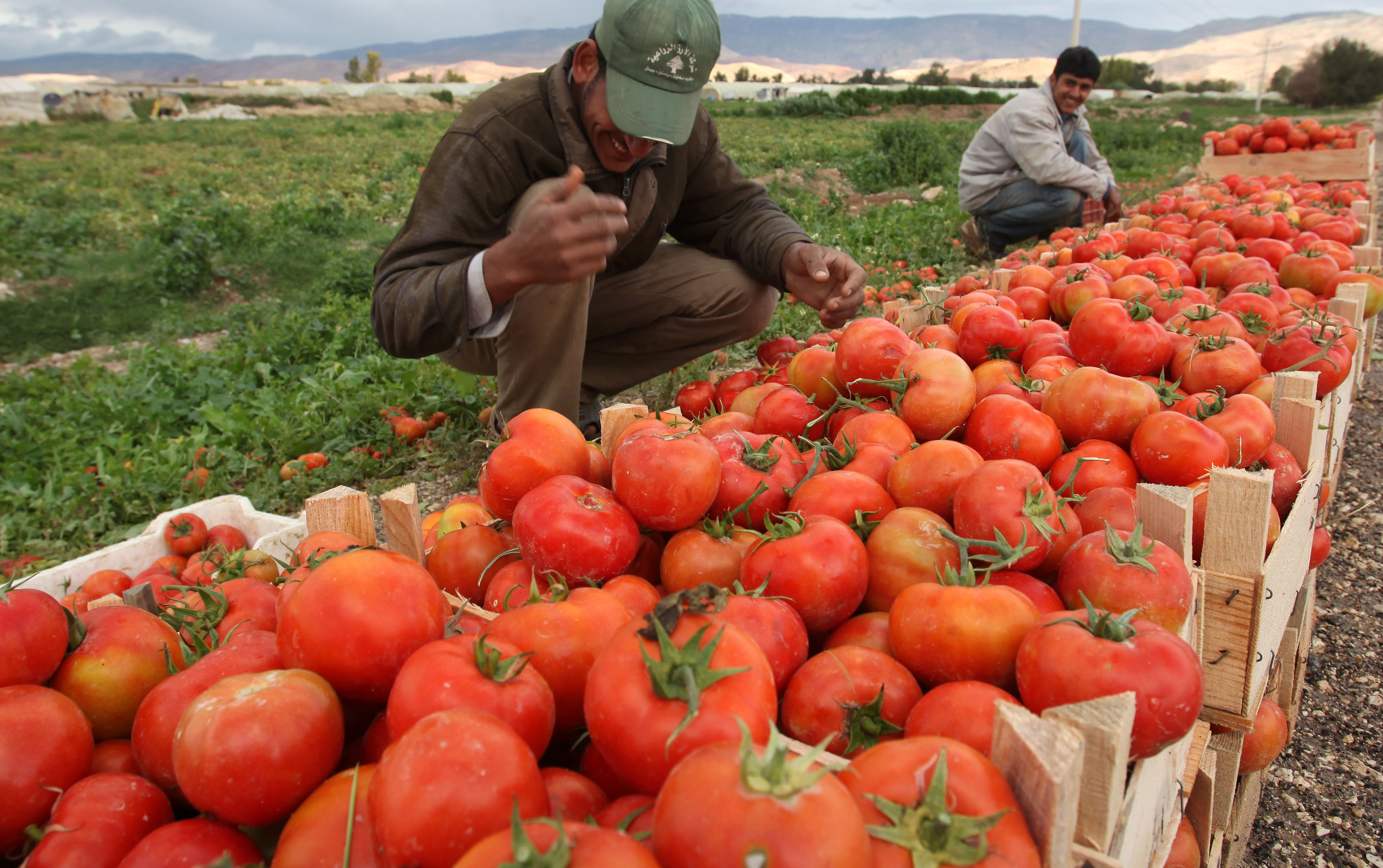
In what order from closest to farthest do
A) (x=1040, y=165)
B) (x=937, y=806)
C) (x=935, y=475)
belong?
(x=937, y=806) < (x=935, y=475) < (x=1040, y=165)

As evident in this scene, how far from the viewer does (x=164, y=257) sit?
8.79 metres

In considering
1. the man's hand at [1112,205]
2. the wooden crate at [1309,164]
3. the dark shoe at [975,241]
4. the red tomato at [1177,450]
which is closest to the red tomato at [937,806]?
the red tomato at [1177,450]

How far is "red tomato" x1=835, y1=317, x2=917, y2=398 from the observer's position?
2160mm

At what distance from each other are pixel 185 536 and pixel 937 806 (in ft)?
10.6

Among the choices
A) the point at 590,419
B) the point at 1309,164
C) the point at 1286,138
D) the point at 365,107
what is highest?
the point at 365,107

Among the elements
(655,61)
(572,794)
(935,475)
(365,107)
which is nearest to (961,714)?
(572,794)

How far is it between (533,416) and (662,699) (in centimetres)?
91

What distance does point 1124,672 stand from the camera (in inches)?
44.1

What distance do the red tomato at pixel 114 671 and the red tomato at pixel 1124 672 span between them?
4.54 feet

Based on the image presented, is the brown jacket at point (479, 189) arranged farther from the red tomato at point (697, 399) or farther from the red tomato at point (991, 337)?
the red tomato at point (991, 337)

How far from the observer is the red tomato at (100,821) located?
3.35 feet

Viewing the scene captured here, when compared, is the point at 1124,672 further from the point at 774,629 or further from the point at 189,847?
the point at 189,847

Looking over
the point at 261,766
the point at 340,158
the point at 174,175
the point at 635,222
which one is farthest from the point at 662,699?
the point at 340,158

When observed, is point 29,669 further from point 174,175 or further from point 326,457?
point 174,175
